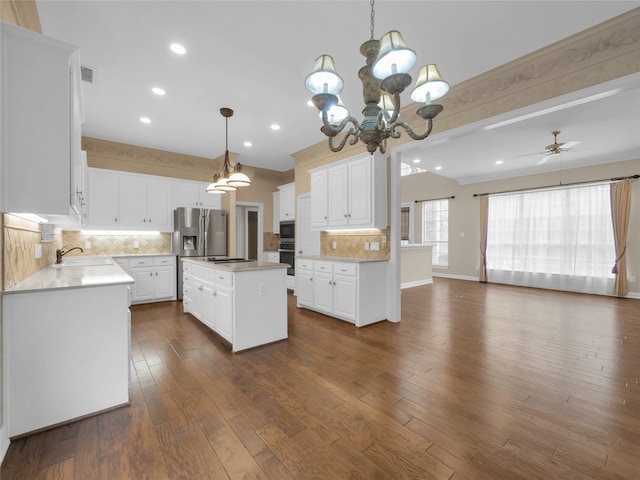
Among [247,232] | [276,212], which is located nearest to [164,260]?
[247,232]

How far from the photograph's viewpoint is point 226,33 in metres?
2.50

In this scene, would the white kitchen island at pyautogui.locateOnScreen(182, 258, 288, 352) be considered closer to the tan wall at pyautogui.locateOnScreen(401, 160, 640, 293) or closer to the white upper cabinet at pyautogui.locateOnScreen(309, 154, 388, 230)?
the white upper cabinet at pyautogui.locateOnScreen(309, 154, 388, 230)

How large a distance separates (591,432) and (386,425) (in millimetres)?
1282

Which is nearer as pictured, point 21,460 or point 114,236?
point 21,460

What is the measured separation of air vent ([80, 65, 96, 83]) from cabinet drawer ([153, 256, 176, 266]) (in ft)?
9.82

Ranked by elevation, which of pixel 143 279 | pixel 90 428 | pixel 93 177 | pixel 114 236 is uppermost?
pixel 93 177

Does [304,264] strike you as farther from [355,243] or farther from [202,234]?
[202,234]

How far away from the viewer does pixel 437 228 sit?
8922mm

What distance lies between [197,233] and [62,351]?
4021 millimetres

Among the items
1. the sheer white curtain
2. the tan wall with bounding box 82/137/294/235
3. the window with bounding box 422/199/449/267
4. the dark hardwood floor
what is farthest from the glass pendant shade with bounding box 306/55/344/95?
the window with bounding box 422/199/449/267

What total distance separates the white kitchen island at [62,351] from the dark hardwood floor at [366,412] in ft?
0.45

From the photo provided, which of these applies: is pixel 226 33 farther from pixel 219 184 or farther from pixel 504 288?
pixel 504 288

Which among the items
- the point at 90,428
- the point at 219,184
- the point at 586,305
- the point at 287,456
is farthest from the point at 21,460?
the point at 586,305

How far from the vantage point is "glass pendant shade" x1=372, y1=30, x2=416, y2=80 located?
1.48m
